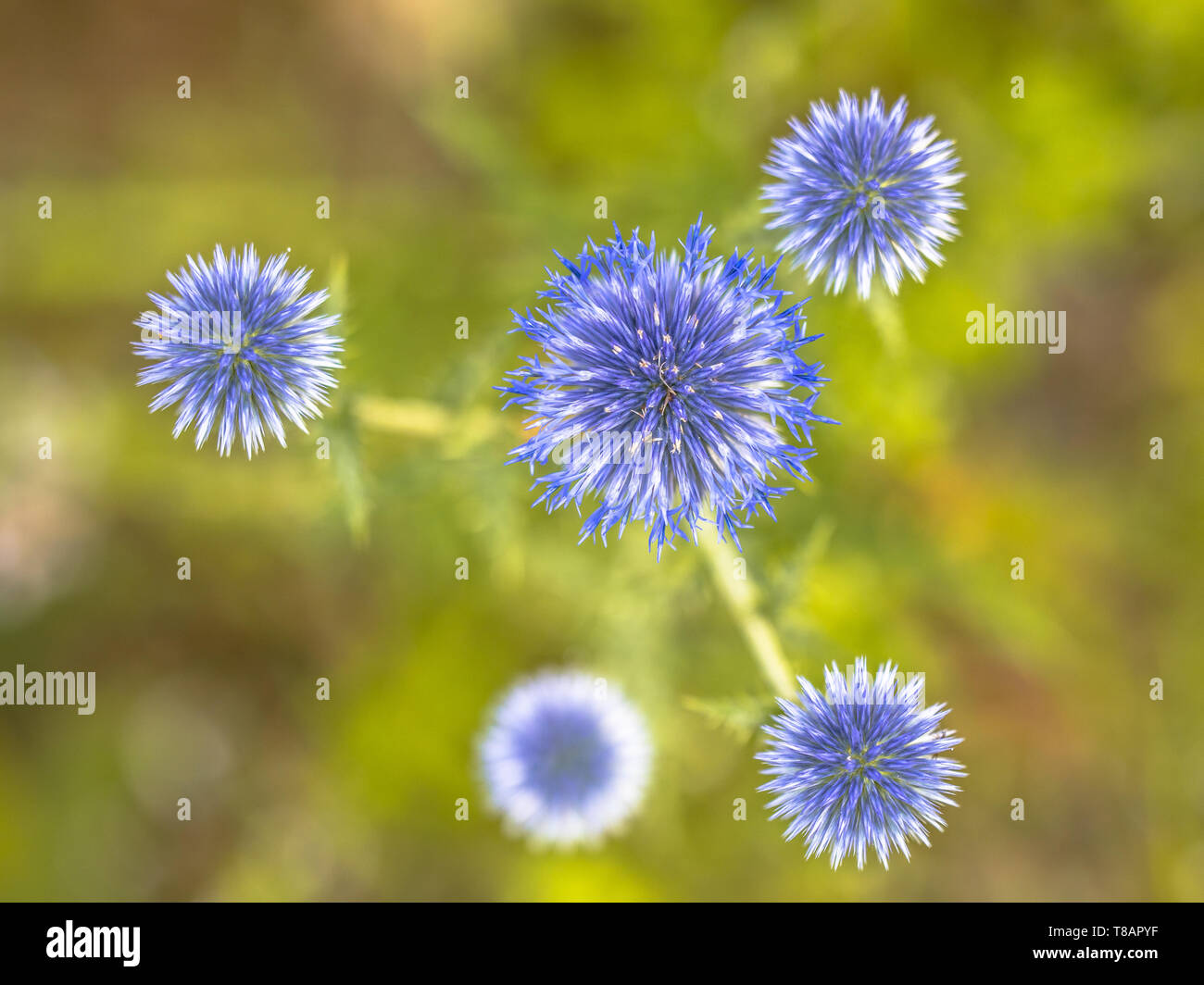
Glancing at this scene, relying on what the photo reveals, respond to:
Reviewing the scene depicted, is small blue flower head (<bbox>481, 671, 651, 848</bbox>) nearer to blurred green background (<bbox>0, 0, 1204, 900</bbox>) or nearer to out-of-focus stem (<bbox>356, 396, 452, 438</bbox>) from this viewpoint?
blurred green background (<bbox>0, 0, 1204, 900</bbox>)

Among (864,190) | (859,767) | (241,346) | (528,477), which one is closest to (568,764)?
(528,477)

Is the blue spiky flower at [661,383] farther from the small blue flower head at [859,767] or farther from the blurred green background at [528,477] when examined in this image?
the blurred green background at [528,477]

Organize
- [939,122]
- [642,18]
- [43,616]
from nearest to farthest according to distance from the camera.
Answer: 1. [939,122]
2. [642,18]
3. [43,616]

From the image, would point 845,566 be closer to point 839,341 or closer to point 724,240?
point 839,341

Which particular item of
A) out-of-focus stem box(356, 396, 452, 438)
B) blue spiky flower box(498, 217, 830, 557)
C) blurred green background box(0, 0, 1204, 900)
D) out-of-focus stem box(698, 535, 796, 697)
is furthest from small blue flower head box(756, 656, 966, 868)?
out-of-focus stem box(356, 396, 452, 438)

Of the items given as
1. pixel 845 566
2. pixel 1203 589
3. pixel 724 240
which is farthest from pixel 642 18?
pixel 1203 589
